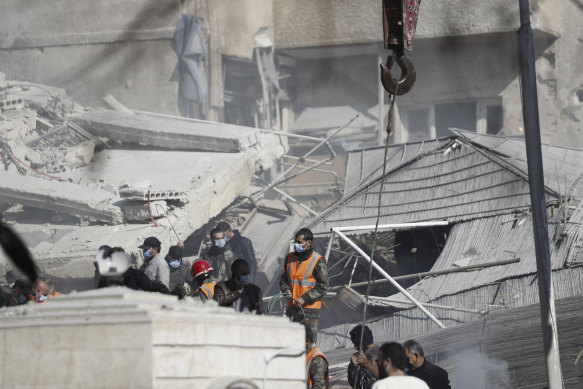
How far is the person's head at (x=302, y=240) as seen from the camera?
8.02 meters

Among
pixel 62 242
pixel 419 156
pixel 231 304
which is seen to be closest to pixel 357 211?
pixel 419 156

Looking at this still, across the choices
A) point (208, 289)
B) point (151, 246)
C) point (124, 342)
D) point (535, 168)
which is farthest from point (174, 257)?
point (124, 342)

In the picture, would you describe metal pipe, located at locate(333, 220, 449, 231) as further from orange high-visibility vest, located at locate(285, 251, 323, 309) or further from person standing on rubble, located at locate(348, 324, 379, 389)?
person standing on rubble, located at locate(348, 324, 379, 389)

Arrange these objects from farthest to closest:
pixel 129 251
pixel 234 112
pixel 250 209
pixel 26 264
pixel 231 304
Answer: pixel 234 112 → pixel 250 209 → pixel 129 251 → pixel 231 304 → pixel 26 264

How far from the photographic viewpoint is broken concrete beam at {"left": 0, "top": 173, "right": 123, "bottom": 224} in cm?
1222

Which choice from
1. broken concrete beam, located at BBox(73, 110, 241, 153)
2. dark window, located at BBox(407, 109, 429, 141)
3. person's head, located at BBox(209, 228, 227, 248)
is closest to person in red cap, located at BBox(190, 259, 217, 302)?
person's head, located at BBox(209, 228, 227, 248)

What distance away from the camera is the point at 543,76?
1847 centimetres

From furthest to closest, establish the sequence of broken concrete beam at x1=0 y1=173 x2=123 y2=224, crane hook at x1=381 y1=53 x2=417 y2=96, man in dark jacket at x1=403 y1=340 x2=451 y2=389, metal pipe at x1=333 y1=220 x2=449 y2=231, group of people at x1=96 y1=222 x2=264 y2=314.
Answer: broken concrete beam at x1=0 y1=173 x2=123 y2=224 → metal pipe at x1=333 y1=220 x2=449 y2=231 → crane hook at x1=381 y1=53 x2=417 y2=96 → group of people at x1=96 y1=222 x2=264 y2=314 → man in dark jacket at x1=403 y1=340 x2=451 y2=389

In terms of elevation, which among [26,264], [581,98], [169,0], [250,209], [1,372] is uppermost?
[169,0]

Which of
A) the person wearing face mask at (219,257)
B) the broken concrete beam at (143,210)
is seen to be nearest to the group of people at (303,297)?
the person wearing face mask at (219,257)

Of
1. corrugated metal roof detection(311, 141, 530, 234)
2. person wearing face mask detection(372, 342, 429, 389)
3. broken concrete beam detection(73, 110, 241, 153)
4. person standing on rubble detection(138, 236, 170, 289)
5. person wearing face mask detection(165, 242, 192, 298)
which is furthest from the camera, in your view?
broken concrete beam detection(73, 110, 241, 153)

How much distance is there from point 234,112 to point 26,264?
52.1 feet

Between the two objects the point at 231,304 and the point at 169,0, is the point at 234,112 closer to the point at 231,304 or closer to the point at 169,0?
the point at 169,0

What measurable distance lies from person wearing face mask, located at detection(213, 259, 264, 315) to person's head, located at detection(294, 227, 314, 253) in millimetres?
1184
